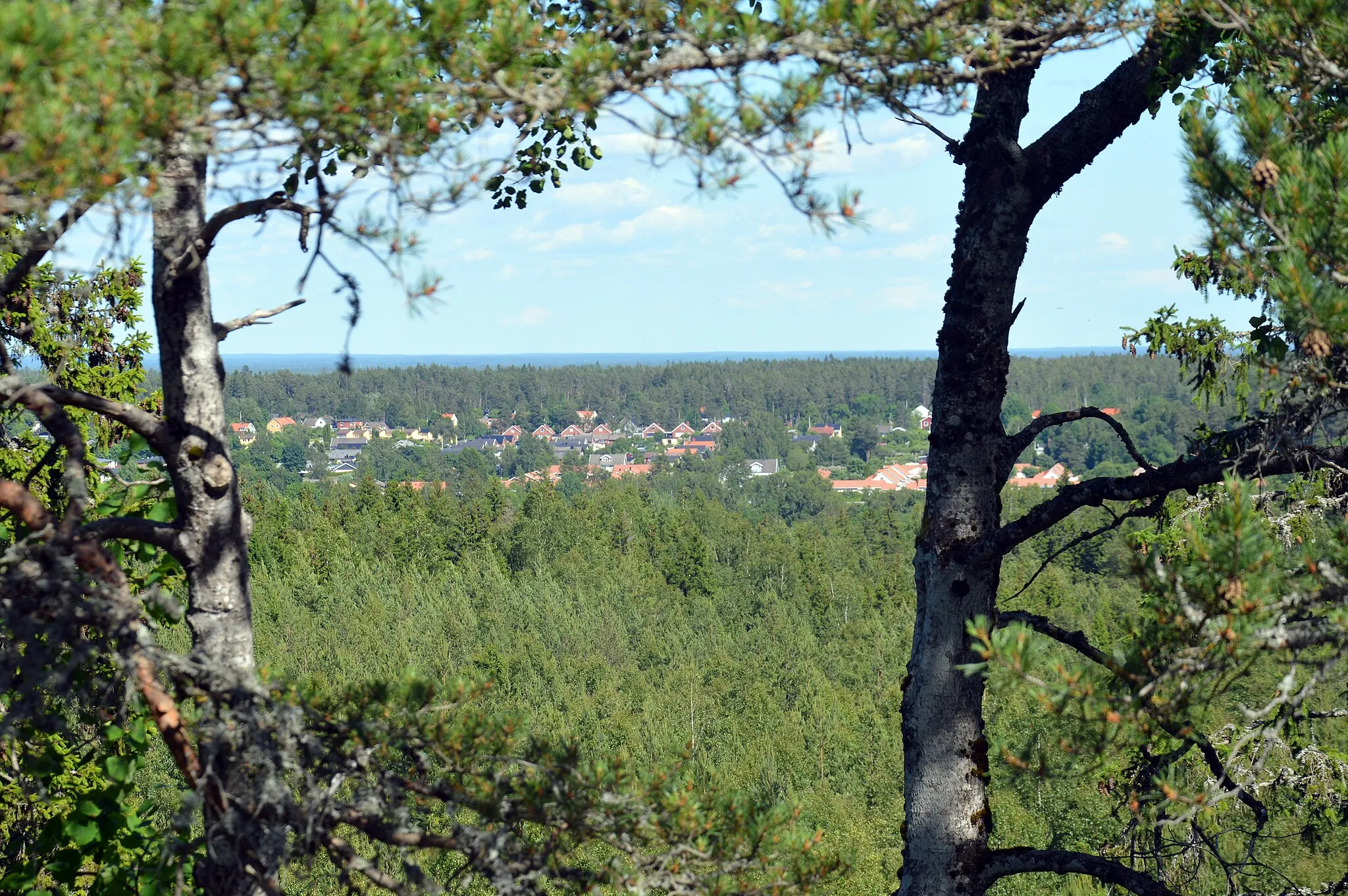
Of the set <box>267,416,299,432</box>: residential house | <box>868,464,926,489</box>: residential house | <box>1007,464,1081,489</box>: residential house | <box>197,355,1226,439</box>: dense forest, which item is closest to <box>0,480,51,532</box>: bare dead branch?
<box>1007,464,1081,489</box>: residential house

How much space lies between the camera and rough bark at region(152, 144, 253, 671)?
9.42ft

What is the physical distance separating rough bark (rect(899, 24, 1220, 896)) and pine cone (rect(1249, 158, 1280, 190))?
1.23 metres

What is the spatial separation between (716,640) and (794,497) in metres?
47.9

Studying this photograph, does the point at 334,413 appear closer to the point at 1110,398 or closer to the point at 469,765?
the point at 1110,398

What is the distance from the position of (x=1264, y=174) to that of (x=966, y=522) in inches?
63.1

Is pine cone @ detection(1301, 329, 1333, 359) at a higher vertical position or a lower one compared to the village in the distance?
higher

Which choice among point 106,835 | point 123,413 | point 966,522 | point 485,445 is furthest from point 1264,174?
point 485,445

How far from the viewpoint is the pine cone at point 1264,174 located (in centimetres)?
259

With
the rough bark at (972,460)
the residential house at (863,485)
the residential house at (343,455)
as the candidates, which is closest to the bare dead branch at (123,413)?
the rough bark at (972,460)

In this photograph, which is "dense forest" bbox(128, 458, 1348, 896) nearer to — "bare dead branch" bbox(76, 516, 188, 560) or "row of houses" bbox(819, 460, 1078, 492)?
"bare dead branch" bbox(76, 516, 188, 560)

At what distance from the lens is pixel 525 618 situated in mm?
45906

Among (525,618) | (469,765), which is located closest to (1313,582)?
(469,765)

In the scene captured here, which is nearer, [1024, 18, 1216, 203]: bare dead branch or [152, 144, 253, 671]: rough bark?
[152, 144, 253, 671]: rough bark

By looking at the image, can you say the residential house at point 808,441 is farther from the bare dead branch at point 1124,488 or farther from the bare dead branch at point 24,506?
the bare dead branch at point 24,506
